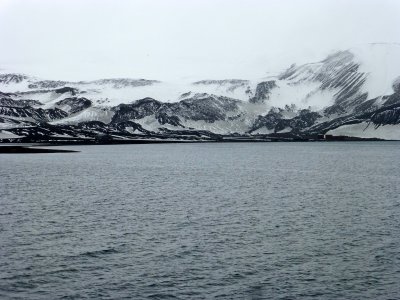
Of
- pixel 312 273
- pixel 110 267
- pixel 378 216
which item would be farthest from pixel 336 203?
pixel 110 267

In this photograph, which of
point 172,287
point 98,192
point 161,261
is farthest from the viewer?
point 98,192

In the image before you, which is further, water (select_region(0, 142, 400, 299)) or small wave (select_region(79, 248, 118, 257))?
small wave (select_region(79, 248, 118, 257))

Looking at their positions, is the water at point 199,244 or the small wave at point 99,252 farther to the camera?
the small wave at point 99,252

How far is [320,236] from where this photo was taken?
4512cm

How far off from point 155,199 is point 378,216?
27.1 metres

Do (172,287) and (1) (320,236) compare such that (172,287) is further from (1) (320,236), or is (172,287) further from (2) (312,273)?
(1) (320,236)

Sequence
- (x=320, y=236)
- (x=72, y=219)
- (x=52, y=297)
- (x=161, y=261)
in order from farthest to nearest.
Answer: (x=72, y=219), (x=320, y=236), (x=161, y=261), (x=52, y=297)

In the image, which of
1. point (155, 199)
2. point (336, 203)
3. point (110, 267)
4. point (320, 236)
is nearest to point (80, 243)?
point (110, 267)

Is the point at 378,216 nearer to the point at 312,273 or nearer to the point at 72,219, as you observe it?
the point at 312,273

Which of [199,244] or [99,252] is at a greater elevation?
[199,244]

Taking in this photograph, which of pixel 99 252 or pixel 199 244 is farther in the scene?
pixel 199 244

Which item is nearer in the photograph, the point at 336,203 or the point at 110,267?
the point at 110,267

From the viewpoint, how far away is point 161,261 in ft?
120

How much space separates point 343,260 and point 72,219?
26605 mm
